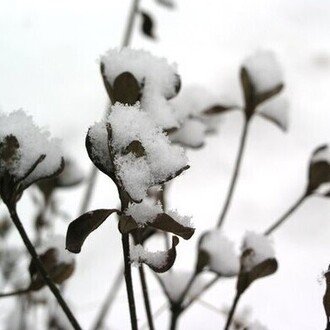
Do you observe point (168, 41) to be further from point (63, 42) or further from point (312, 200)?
point (312, 200)

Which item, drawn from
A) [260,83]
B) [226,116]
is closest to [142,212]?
[260,83]

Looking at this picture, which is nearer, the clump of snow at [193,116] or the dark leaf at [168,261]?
the dark leaf at [168,261]

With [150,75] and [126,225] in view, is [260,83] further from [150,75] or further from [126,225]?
[126,225]

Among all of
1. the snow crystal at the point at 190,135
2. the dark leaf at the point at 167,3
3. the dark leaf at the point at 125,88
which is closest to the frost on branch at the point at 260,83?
the snow crystal at the point at 190,135

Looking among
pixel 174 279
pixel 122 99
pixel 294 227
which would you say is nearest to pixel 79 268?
pixel 294 227

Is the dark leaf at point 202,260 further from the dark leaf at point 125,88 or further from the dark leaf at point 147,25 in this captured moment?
the dark leaf at point 147,25

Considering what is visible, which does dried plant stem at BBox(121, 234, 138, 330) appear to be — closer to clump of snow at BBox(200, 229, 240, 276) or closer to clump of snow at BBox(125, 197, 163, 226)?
clump of snow at BBox(125, 197, 163, 226)
